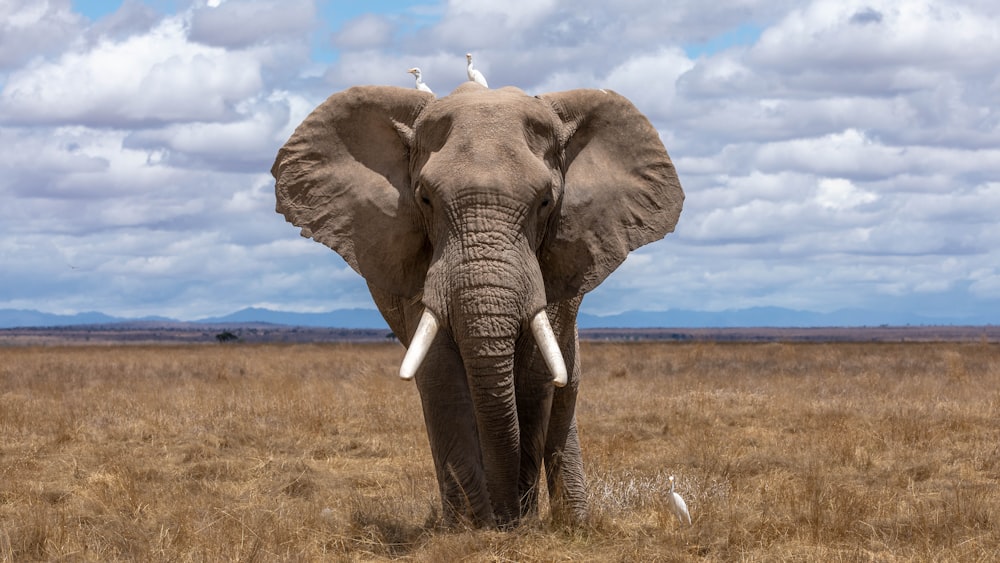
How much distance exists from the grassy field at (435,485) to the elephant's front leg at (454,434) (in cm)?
27

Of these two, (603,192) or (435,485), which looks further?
(435,485)

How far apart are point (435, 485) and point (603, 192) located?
3.75 m

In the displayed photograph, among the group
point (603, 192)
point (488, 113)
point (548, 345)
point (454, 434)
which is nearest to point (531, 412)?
point (454, 434)

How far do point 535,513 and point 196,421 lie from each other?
8100 mm

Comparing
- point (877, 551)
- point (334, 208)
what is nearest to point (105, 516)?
point (334, 208)

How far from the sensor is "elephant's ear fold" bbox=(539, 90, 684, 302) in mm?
7613

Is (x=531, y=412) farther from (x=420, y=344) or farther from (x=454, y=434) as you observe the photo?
(x=420, y=344)

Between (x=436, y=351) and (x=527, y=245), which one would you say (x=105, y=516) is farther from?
(x=527, y=245)

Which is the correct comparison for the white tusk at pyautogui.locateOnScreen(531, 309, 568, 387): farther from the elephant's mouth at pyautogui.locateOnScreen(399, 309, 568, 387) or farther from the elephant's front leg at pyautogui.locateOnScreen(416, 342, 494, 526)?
the elephant's front leg at pyautogui.locateOnScreen(416, 342, 494, 526)

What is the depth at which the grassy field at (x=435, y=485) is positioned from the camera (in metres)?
7.70

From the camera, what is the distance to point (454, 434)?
739cm

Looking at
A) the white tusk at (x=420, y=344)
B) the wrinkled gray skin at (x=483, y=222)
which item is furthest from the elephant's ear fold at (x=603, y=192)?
the white tusk at (x=420, y=344)

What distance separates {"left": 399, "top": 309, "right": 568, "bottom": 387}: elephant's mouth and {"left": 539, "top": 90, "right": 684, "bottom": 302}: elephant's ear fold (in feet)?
2.82

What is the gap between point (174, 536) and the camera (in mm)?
7855
